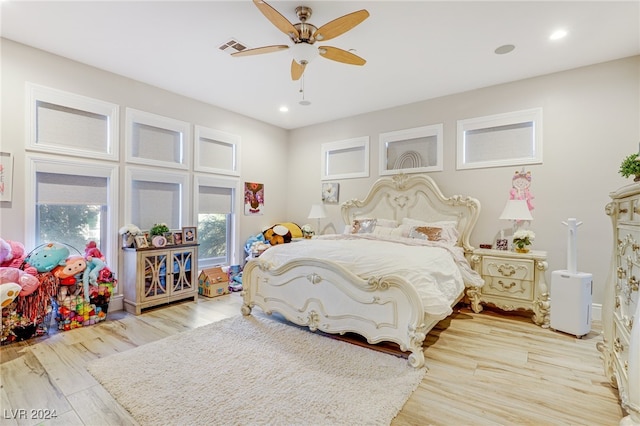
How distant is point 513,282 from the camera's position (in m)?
3.35

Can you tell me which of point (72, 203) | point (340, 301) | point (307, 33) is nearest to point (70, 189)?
point (72, 203)

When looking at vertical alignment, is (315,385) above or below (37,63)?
below

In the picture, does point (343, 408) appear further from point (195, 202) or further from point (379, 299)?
point (195, 202)

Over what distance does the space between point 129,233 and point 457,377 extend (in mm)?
3763

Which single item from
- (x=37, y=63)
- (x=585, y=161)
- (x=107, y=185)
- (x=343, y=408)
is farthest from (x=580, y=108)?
(x=37, y=63)

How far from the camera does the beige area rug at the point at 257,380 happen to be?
1.74 m

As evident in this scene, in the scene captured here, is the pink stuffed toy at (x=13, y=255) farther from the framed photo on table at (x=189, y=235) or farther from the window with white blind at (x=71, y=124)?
the framed photo on table at (x=189, y=235)

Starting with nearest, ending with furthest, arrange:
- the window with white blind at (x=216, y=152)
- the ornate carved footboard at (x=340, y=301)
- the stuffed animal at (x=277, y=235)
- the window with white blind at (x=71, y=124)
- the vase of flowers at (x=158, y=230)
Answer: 1. the ornate carved footboard at (x=340, y=301)
2. the window with white blind at (x=71, y=124)
3. the vase of flowers at (x=158, y=230)
4. the window with white blind at (x=216, y=152)
5. the stuffed animal at (x=277, y=235)

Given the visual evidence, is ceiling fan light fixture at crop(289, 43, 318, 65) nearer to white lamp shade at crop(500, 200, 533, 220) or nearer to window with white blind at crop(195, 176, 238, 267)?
window with white blind at crop(195, 176, 238, 267)

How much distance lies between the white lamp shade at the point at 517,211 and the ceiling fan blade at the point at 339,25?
8.99ft

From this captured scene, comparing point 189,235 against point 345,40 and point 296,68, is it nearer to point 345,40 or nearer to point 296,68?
point 296,68

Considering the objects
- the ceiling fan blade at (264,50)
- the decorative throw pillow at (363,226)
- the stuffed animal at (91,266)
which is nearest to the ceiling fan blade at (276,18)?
the ceiling fan blade at (264,50)

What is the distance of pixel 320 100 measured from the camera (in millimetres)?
4469

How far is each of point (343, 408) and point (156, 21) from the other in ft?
11.3
